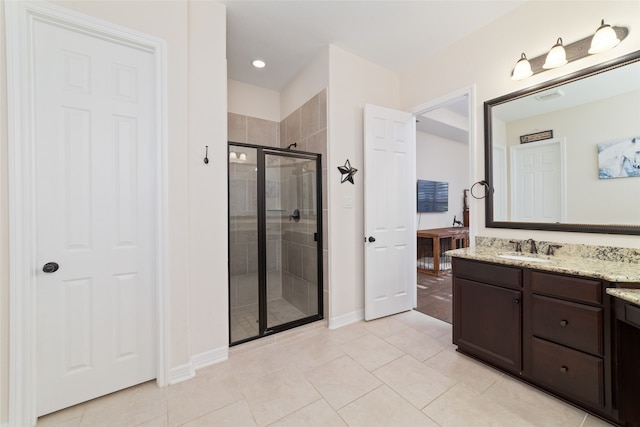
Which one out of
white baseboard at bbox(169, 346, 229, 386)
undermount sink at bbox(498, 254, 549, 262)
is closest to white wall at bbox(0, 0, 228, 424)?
white baseboard at bbox(169, 346, 229, 386)

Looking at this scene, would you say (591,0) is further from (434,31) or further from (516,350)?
(516,350)

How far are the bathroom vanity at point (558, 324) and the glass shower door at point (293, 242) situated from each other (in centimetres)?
147

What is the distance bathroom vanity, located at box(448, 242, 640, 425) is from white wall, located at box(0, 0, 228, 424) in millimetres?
2056

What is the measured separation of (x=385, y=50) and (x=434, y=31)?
0.51 meters

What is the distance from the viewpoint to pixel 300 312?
2824mm

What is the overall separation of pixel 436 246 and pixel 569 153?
2.82m

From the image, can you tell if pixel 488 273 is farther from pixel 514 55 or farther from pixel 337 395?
pixel 514 55

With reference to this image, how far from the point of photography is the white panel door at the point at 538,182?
1965mm

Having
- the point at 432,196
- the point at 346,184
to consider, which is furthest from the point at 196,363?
the point at 432,196

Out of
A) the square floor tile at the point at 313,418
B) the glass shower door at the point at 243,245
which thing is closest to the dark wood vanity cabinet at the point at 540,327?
the square floor tile at the point at 313,418

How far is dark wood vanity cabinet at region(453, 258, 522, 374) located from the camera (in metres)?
1.78

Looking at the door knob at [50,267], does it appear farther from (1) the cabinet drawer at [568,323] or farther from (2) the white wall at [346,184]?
(1) the cabinet drawer at [568,323]

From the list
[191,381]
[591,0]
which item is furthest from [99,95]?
[591,0]

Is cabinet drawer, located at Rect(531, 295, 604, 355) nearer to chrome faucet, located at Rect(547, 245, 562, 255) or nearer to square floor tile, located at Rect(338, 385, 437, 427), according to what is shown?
chrome faucet, located at Rect(547, 245, 562, 255)
